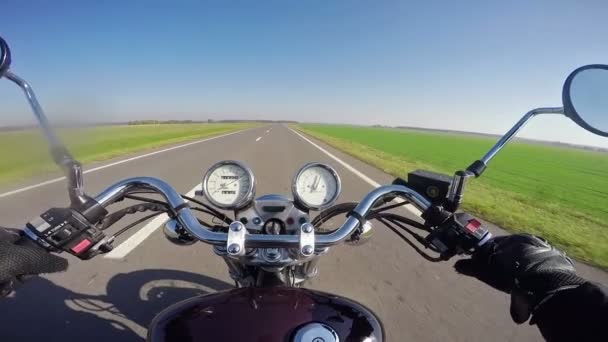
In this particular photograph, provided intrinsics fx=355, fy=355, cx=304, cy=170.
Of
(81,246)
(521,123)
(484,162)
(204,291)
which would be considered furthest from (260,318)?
(204,291)

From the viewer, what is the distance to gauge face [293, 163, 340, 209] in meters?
1.88

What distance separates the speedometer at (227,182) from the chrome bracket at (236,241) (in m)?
0.54

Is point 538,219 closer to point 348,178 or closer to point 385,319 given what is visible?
point 348,178

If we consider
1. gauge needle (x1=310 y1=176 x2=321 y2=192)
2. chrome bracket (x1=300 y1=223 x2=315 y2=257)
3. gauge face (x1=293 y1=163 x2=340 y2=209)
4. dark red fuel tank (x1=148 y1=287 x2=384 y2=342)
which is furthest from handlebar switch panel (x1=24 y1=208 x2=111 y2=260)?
gauge needle (x1=310 y1=176 x2=321 y2=192)

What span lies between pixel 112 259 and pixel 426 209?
3.57 m

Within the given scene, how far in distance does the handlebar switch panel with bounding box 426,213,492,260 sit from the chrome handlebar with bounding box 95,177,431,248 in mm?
138

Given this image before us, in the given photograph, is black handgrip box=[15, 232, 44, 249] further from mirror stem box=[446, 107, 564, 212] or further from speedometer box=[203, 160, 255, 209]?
mirror stem box=[446, 107, 564, 212]

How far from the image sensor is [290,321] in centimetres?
114

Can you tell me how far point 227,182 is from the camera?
1943 mm

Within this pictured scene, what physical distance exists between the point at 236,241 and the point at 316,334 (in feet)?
1.33

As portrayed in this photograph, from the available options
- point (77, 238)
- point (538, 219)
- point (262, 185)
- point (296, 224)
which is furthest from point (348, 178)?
point (77, 238)

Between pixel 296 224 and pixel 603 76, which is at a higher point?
pixel 603 76

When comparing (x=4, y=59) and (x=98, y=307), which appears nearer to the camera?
(x=4, y=59)

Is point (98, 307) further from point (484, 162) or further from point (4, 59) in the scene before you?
point (484, 162)
